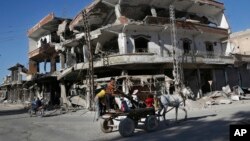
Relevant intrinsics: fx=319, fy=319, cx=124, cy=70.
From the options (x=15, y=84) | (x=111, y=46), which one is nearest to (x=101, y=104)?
(x=111, y=46)

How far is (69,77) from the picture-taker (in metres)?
33.7

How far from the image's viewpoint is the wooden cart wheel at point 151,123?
42.1 feet

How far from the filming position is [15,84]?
50688mm

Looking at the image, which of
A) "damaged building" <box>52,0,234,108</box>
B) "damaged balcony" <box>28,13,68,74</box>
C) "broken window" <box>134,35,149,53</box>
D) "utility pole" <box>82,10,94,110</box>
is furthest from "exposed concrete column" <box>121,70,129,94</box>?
"damaged balcony" <box>28,13,68,74</box>

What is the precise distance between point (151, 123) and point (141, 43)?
1775 centimetres

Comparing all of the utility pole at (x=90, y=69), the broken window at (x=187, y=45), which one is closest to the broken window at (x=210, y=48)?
the broken window at (x=187, y=45)

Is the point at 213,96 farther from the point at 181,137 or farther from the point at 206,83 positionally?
the point at 181,137

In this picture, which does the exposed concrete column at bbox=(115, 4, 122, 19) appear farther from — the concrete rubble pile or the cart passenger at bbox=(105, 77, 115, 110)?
the cart passenger at bbox=(105, 77, 115, 110)

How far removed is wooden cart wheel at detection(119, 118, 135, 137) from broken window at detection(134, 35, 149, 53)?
57.5 ft

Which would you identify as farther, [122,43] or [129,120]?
[122,43]

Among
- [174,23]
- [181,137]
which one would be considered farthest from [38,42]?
[181,137]

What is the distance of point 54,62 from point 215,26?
21124 mm

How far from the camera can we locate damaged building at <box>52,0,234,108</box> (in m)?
27.9

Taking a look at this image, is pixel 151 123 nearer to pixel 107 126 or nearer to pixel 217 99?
pixel 107 126
